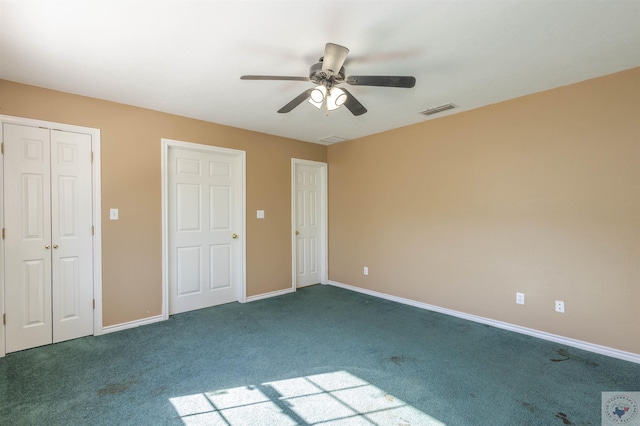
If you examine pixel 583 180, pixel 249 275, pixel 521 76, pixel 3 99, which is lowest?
pixel 249 275

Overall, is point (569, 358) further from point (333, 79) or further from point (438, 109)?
point (333, 79)

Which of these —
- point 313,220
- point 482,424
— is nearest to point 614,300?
point 482,424

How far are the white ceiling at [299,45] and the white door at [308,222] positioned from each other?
2020 mm

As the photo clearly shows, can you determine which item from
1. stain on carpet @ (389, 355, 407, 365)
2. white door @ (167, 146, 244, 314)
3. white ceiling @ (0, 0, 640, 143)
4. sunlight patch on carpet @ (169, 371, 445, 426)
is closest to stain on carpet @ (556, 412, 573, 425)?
sunlight patch on carpet @ (169, 371, 445, 426)

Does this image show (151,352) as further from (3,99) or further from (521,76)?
(521,76)

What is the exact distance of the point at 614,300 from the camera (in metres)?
2.58

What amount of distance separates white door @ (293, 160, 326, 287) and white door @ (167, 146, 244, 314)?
1059 mm

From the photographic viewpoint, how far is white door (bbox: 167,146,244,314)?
3.68 m

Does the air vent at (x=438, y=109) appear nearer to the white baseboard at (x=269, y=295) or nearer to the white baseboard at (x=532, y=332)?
the white baseboard at (x=532, y=332)

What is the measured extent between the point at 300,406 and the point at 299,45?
2.54 meters

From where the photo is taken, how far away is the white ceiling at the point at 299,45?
1.76 metres

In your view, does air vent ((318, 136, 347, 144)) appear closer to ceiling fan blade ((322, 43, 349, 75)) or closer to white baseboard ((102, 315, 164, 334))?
ceiling fan blade ((322, 43, 349, 75))

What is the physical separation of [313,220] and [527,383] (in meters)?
3.62

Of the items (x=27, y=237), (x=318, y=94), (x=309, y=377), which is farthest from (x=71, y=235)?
(x=318, y=94)
